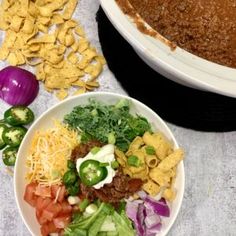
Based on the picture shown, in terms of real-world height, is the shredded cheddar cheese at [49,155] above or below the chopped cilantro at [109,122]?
below

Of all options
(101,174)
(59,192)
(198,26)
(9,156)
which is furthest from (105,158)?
(198,26)

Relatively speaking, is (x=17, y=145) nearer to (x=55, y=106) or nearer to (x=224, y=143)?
(x=55, y=106)

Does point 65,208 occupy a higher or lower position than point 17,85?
lower

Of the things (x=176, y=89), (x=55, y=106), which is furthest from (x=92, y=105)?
(x=176, y=89)

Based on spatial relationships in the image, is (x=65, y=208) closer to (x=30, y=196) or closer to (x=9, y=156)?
(x=30, y=196)

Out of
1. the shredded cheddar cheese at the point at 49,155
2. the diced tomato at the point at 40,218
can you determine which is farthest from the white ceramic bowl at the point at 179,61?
the diced tomato at the point at 40,218

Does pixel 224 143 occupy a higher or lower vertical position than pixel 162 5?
lower

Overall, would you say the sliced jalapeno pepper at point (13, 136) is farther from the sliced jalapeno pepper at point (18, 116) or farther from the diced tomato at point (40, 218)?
the diced tomato at point (40, 218)
